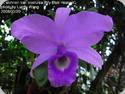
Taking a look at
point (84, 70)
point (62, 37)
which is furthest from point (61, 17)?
point (84, 70)

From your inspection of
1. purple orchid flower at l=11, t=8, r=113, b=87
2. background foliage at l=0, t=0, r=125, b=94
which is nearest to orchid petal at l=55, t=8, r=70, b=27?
purple orchid flower at l=11, t=8, r=113, b=87

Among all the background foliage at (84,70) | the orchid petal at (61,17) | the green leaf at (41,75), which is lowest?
the background foliage at (84,70)

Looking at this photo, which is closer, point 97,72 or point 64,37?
point 64,37

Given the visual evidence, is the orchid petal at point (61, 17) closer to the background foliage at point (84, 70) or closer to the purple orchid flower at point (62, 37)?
the purple orchid flower at point (62, 37)

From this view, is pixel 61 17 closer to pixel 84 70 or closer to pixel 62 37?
pixel 62 37

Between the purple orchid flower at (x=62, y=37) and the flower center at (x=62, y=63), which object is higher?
the purple orchid flower at (x=62, y=37)

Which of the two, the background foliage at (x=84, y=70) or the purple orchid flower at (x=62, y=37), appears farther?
the background foliage at (x=84, y=70)

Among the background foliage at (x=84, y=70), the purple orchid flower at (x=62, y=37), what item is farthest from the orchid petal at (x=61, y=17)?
the background foliage at (x=84, y=70)

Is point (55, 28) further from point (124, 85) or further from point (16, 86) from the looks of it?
point (124, 85)

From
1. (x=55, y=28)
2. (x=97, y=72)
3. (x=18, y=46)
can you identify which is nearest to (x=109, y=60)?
(x=97, y=72)
